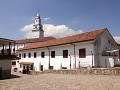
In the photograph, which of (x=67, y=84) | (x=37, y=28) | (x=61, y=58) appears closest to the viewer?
(x=67, y=84)

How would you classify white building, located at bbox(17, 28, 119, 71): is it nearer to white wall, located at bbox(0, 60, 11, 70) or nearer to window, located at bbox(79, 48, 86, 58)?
window, located at bbox(79, 48, 86, 58)

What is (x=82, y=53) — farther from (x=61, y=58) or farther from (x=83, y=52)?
(x=61, y=58)

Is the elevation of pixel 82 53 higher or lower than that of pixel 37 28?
lower

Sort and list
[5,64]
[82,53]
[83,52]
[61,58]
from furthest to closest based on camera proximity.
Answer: [61,58]
[82,53]
[83,52]
[5,64]

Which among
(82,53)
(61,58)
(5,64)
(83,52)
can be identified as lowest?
(5,64)

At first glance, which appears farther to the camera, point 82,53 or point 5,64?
point 82,53

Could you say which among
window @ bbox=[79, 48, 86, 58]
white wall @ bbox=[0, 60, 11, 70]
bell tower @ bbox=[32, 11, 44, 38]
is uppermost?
bell tower @ bbox=[32, 11, 44, 38]

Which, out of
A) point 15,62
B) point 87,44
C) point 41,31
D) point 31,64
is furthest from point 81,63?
point 41,31

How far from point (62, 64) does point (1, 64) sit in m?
11.0

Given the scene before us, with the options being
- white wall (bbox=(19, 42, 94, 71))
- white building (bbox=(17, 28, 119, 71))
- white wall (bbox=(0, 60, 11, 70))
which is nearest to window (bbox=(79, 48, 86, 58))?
white building (bbox=(17, 28, 119, 71))

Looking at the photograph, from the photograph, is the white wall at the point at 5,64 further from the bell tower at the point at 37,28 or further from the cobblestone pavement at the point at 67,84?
the bell tower at the point at 37,28

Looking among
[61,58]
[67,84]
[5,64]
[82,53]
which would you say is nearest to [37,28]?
[61,58]

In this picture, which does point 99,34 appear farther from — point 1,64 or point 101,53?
point 1,64

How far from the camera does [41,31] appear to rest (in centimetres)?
7469
